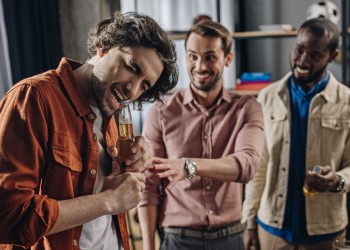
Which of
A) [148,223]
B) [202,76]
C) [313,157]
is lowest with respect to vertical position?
[148,223]

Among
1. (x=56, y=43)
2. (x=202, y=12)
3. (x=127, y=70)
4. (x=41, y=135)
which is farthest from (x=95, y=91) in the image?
(x=202, y=12)

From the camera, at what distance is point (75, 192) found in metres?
1.23

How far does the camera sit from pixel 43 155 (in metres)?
1.12

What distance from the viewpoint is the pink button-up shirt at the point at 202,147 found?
6.10ft

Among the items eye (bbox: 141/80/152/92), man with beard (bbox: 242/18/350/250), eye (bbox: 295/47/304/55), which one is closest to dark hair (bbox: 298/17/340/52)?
Answer: man with beard (bbox: 242/18/350/250)

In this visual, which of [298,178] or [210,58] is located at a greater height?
[210,58]

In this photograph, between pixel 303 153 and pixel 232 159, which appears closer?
pixel 232 159

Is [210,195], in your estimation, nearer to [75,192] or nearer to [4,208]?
[75,192]

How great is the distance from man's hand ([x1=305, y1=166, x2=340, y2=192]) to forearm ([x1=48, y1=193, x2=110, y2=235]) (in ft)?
3.74

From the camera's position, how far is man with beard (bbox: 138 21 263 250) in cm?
185

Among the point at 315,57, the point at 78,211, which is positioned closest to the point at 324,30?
the point at 315,57

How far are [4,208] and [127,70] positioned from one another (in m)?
0.47

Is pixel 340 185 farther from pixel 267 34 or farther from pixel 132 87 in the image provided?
pixel 267 34

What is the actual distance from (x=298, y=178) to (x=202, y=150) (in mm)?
631
